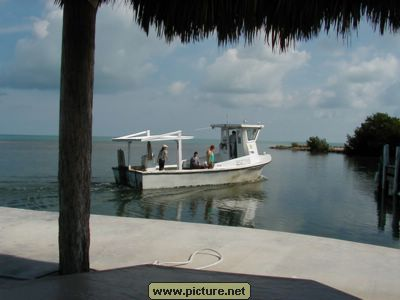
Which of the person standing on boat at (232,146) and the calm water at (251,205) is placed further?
the person standing on boat at (232,146)

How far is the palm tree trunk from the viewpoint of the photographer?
12.0 feet

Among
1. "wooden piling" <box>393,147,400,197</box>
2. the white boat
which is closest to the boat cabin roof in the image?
the white boat

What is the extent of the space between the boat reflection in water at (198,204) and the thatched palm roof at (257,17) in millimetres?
11511

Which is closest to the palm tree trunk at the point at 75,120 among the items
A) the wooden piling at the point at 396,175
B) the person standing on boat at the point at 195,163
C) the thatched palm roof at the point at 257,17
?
the thatched palm roof at the point at 257,17

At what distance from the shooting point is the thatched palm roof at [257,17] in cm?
330

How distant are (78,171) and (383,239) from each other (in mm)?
11568

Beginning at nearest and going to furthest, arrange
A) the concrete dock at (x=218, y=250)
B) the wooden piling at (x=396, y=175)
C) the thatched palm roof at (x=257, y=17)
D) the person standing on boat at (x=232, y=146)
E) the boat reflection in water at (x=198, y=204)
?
the thatched palm roof at (x=257, y=17) < the concrete dock at (x=218, y=250) < the boat reflection in water at (x=198, y=204) < the wooden piling at (x=396, y=175) < the person standing on boat at (x=232, y=146)

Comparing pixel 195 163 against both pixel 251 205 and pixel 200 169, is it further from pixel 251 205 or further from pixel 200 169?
pixel 251 205

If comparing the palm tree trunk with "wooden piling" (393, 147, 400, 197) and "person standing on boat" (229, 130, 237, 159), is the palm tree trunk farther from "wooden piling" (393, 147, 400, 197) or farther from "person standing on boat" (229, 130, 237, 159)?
"person standing on boat" (229, 130, 237, 159)

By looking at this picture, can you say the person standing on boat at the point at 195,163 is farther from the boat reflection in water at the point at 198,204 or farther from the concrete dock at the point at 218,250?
the concrete dock at the point at 218,250

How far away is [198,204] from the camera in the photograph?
19.0 meters

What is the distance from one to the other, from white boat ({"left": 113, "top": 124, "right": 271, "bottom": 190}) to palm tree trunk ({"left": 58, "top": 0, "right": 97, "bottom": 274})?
60.2 ft

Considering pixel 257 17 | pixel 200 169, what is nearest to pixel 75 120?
pixel 257 17

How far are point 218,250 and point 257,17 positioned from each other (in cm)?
301
